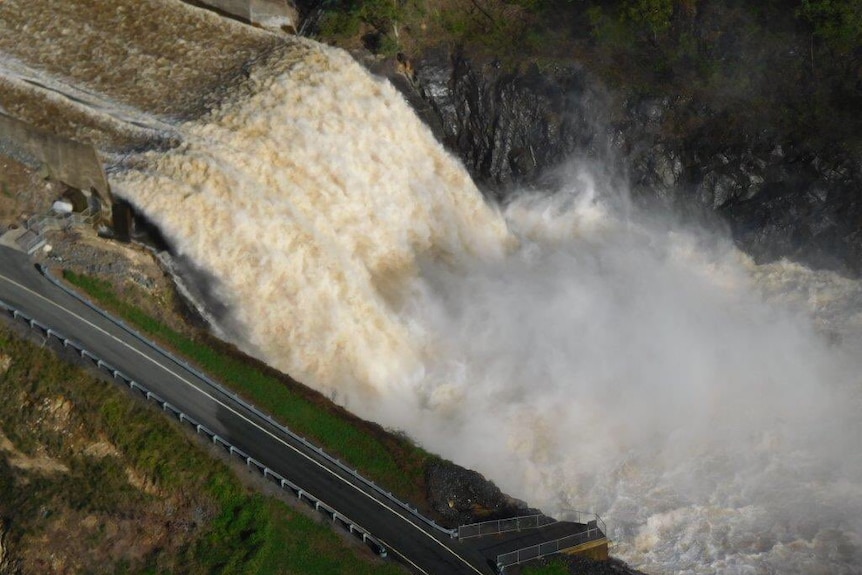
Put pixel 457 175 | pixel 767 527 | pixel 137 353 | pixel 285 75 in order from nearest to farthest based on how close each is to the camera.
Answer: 1. pixel 137 353
2. pixel 767 527
3. pixel 285 75
4. pixel 457 175

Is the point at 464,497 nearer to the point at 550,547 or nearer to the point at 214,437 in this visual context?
the point at 550,547

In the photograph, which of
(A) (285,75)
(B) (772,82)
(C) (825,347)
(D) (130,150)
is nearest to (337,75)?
(A) (285,75)

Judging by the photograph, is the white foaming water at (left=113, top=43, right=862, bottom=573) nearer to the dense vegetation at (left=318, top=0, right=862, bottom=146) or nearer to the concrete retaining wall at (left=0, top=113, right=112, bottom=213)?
the concrete retaining wall at (left=0, top=113, right=112, bottom=213)

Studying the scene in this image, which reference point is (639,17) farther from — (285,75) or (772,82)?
(285,75)

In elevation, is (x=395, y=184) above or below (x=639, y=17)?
below

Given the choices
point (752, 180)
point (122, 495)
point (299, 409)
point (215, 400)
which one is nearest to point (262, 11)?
point (215, 400)

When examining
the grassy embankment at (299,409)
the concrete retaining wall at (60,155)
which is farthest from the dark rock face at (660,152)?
the grassy embankment at (299,409)
